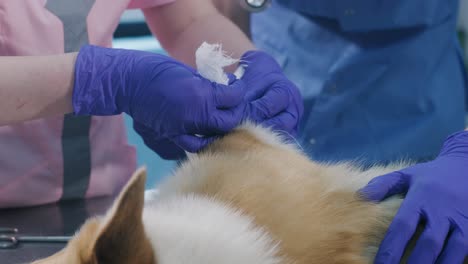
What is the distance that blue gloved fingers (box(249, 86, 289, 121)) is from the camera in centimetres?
114

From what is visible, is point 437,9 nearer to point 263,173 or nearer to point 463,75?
point 463,75

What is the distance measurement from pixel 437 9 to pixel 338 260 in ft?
3.69

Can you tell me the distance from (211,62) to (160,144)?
28 centimetres

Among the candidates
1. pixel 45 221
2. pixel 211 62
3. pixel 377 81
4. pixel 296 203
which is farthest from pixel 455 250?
pixel 377 81

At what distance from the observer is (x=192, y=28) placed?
1.44 meters

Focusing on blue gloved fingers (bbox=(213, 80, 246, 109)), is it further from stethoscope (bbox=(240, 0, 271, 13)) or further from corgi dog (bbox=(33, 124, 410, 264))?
stethoscope (bbox=(240, 0, 271, 13))

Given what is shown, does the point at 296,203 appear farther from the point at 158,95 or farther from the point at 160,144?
the point at 160,144

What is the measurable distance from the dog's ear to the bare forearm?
52 cm

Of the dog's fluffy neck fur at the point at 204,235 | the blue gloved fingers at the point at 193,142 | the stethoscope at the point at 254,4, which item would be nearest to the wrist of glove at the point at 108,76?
the blue gloved fingers at the point at 193,142

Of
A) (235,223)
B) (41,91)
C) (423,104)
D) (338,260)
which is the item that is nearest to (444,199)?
(338,260)

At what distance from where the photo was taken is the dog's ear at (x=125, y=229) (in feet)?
1.97

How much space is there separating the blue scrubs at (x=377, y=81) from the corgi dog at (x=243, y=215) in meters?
0.77

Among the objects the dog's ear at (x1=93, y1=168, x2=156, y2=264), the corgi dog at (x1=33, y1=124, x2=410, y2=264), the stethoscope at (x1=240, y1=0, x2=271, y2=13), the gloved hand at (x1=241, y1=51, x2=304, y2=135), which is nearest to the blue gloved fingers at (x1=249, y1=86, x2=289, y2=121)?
the gloved hand at (x1=241, y1=51, x2=304, y2=135)

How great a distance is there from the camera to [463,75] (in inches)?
73.3
